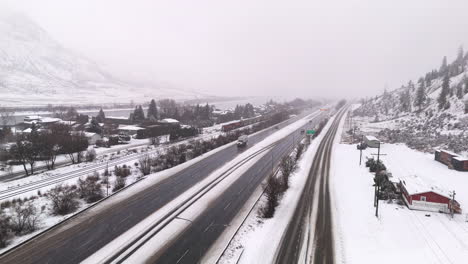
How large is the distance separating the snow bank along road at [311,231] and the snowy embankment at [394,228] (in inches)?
46.3

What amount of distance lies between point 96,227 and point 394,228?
108ft

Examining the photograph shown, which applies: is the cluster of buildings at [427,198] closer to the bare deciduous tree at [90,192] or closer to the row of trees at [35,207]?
the row of trees at [35,207]

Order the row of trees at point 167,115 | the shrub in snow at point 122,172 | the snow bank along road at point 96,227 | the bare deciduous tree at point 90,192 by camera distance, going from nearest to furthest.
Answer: the snow bank along road at point 96,227 → the bare deciduous tree at point 90,192 → the shrub in snow at point 122,172 → the row of trees at point 167,115

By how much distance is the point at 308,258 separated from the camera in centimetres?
1941

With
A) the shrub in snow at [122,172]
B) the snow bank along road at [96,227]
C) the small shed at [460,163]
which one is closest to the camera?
the snow bank along road at [96,227]

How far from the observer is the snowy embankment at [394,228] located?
1981cm

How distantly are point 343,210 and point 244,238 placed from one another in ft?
48.1

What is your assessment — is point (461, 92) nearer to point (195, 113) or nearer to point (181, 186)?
point (181, 186)

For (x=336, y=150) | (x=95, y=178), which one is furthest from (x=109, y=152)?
(x=336, y=150)

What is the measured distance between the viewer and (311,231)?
2364 cm

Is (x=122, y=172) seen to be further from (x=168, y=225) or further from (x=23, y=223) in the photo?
(x=168, y=225)

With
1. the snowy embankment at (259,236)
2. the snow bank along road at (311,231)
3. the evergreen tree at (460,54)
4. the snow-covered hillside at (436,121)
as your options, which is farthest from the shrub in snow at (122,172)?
the evergreen tree at (460,54)

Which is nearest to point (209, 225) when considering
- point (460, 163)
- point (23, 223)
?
point (23, 223)

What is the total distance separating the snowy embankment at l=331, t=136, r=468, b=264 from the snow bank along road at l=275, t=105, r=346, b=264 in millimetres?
1175
